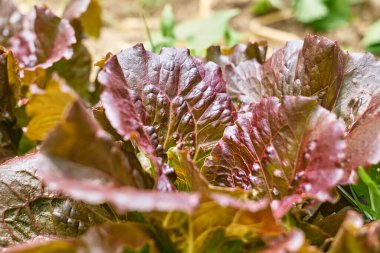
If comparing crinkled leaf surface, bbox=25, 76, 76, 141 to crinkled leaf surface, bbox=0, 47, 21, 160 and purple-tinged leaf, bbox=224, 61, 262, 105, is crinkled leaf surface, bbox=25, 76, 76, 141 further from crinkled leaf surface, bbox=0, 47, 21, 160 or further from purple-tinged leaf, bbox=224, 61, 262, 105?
purple-tinged leaf, bbox=224, 61, 262, 105

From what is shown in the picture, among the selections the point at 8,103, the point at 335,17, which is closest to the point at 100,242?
the point at 8,103

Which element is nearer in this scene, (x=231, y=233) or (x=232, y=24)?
(x=231, y=233)

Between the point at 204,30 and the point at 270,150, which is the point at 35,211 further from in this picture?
the point at 204,30

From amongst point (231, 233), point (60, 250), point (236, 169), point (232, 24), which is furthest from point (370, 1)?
Answer: point (60, 250)

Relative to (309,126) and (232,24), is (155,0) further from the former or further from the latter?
(309,126)

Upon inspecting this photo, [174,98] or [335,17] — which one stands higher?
[174,98]

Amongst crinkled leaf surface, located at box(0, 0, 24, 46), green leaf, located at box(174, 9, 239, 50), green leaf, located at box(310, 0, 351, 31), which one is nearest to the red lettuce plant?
crinkled leaf surface, located at box(0, 0, 24, 46)
